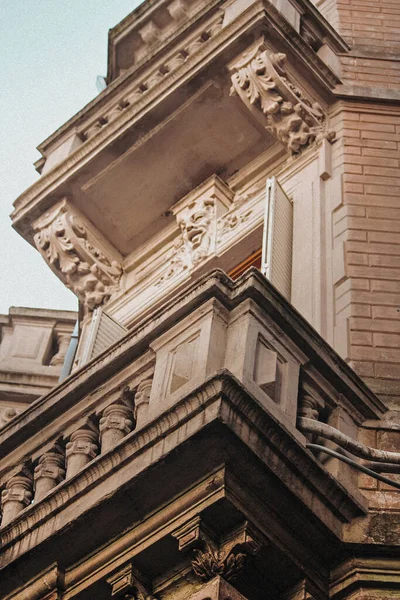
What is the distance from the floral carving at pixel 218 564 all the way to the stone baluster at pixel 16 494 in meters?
1.66

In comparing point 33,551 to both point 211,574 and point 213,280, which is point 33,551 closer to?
point 211,574

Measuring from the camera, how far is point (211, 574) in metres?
6.35

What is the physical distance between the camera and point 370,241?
9.74 meters

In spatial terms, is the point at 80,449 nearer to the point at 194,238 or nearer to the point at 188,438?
the point at 188,438

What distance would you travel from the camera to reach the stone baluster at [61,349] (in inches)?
607

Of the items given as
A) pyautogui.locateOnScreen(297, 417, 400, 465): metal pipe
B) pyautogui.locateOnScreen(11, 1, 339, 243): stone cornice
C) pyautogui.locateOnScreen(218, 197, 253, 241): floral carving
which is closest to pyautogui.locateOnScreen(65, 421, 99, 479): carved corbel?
pyautogui.locateOnScreen(297, 417, 400, 465): metal pipe

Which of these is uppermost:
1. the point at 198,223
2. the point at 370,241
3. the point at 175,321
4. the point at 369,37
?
the point at 369,37

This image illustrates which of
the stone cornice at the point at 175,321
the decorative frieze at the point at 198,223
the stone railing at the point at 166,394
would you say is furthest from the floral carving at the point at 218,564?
Result: the decorative frieze at the point at 198,223

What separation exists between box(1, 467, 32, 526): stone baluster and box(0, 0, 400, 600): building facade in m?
0.01

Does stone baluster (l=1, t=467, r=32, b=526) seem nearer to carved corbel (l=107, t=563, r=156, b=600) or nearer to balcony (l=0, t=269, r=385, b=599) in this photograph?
balcony (l=0, t=269, r=385, b=599)

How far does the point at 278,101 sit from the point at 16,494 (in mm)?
5043

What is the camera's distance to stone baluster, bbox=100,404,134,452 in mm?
7406

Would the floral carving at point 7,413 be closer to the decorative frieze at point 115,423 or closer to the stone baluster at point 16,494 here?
the stone baluster at point 16,494

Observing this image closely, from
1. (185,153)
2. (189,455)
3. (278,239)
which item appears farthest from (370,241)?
(189,455)
